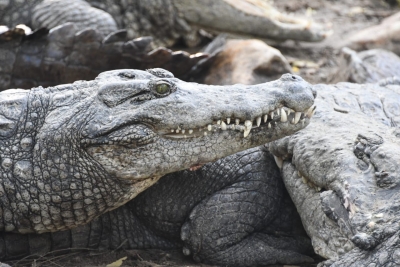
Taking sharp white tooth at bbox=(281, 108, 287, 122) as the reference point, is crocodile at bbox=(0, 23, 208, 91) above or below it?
below

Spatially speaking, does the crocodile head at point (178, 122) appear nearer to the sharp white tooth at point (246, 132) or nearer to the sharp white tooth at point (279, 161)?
the sharp white tooth at point (246, 132)

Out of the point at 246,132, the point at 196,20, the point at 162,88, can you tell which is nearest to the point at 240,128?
the point at 246,132

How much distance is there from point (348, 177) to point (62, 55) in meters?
2.85

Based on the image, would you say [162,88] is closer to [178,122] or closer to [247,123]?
[178,122]

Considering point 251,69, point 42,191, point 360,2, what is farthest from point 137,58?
point 360,2

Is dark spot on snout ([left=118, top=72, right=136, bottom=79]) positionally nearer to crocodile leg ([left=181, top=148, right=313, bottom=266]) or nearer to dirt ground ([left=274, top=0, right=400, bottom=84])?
crocodile leg ([left=181, top=148, right=313, bottom=266])

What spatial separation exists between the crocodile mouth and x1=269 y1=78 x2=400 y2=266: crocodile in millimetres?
237

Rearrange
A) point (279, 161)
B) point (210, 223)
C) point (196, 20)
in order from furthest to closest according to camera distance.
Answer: point (196, 20) < point (279, 161) < point (210, 223)

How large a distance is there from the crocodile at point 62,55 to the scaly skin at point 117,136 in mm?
1858

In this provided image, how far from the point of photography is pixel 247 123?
10.6 ft

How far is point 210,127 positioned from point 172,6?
14.9ft

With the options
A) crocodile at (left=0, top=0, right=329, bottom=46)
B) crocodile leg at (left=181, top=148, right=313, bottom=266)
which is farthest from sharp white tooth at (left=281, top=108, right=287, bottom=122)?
crocodile at (left=0, top=0, right=329, bottom=46)

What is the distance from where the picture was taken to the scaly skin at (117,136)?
3.20m

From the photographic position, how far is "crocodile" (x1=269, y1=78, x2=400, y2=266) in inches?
108
